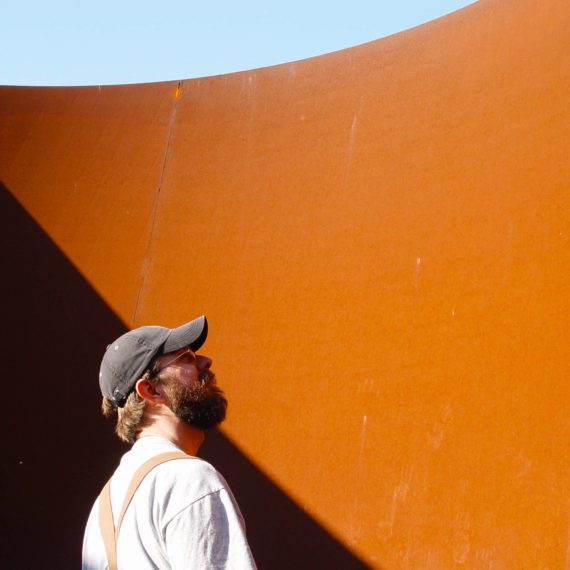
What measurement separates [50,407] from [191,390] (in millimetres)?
2862

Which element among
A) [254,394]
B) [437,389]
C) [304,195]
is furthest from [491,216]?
[254,394]

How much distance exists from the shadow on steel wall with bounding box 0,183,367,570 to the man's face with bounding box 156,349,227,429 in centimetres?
222

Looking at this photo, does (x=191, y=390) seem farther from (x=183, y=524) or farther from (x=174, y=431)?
(x=183, y=524)

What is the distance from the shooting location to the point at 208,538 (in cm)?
105

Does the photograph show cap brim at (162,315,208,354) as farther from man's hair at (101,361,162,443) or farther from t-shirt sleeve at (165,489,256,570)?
t-shirt sleeve at (165,489,256,570)

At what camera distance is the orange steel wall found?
2807 mm

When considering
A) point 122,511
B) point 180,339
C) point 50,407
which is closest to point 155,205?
point 50,407

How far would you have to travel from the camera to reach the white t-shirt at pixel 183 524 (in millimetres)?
1044

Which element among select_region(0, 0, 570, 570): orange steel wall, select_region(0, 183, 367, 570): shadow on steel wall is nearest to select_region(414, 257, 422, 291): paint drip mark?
select_region(0, 0, 570, 570): orange steel wall

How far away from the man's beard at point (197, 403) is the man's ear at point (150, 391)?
0.01 m

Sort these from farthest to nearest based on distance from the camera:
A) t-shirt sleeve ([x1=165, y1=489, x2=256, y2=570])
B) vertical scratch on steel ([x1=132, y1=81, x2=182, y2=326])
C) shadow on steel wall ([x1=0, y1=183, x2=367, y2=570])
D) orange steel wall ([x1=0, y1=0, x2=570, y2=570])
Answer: vertical scratch on steel ([x1=132, y1=81, x2=182, y2=326])
shadow on steel wall ([x1=0, y1=183, x2=367, y2=570])
orange steel wall ([x1=0, y1=0, x2=570, y2=570])
t-shirt sleeve ([x1=165, y1=489, x2=256, y2=570])

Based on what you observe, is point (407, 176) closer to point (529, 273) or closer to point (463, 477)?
point (529, 273)

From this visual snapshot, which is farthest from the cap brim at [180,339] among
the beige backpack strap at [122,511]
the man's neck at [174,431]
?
the beige backpack strap at [122,511]

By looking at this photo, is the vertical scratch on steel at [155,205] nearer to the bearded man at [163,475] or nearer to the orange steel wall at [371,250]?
the orange steel wall at [371,250]
